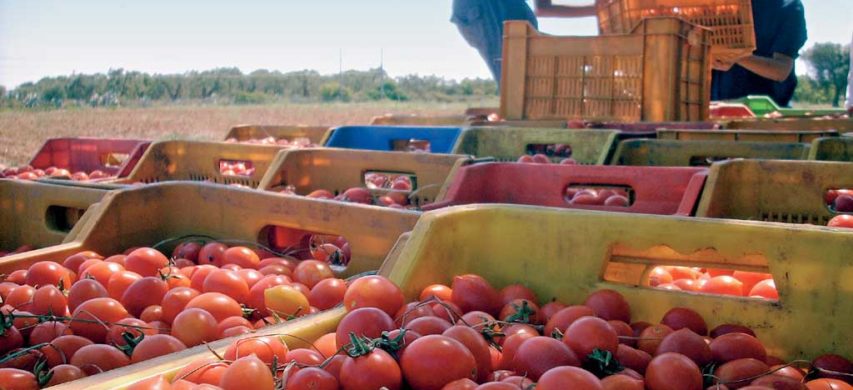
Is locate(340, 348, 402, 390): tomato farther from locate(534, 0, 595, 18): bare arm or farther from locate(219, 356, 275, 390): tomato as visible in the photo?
locate(534, 0, 595, 18): bare arm

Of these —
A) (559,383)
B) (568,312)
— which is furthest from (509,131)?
(559,383)

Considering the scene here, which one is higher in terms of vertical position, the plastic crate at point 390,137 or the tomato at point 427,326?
the plastic crate at point 390,137

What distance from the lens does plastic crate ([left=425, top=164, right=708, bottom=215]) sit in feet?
10.1

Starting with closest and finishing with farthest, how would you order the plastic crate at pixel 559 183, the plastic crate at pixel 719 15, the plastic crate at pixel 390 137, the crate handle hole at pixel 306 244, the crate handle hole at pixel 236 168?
the crate handle hole at pixel 306 244 → the plastic crate at pixel 559 183 → the plastic crate at pixel 390 137 → the crate handle hole at pixel 236 168 → the plastic crate at pixel 719 15

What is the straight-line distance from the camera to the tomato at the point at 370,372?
4.43 feet

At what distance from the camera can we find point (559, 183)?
129 inches

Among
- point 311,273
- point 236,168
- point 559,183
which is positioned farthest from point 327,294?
point 236,168

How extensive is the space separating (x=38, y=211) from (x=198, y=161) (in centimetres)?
161

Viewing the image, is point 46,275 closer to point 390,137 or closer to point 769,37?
point 390,137

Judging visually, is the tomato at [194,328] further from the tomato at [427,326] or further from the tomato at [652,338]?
the tomato at [652,338]

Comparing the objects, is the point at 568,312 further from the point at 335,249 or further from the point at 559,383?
the point at 335,249

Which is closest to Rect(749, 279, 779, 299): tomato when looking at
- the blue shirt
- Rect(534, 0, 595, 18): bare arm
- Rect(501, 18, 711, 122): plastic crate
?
Rect(501, 18, 711, 122): plastic crate

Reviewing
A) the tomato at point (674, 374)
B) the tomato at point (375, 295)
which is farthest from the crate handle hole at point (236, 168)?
the tomato at point (674, 374)

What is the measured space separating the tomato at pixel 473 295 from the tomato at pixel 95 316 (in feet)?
2.75
